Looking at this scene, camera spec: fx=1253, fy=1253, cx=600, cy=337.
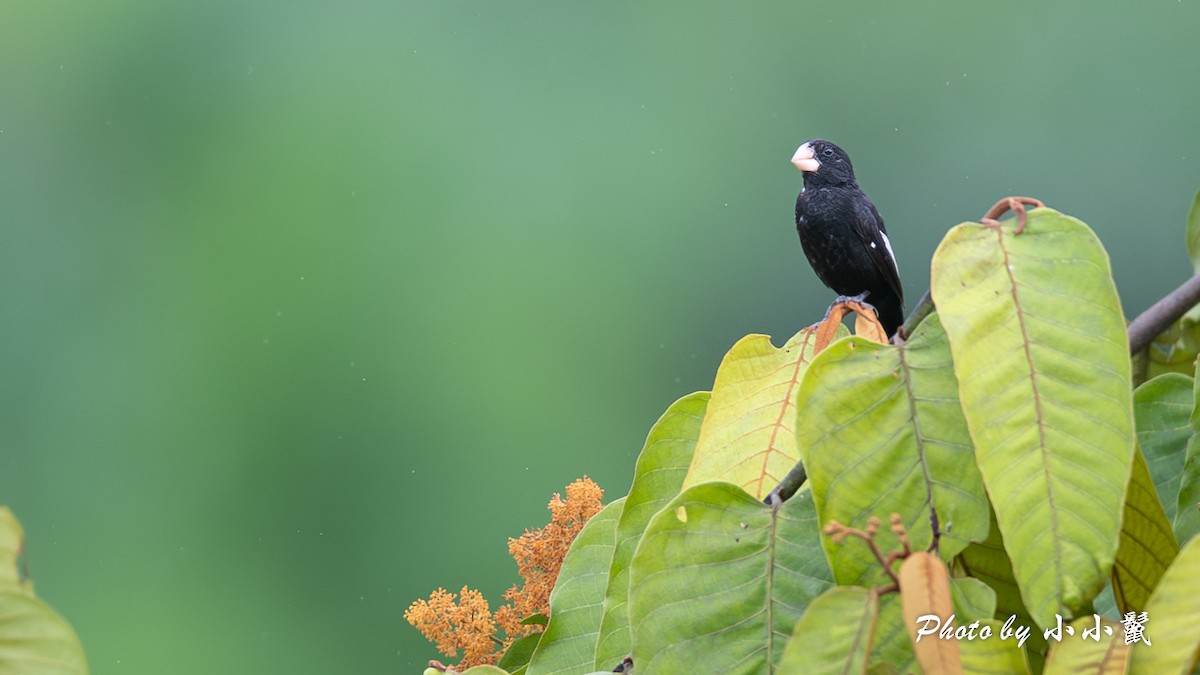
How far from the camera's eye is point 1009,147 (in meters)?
7.25

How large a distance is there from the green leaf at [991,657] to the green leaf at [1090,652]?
13 mm

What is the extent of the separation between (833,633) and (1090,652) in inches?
2.5

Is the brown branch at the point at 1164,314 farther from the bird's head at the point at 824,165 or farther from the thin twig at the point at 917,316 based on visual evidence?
the bird's head at the point at 824,165

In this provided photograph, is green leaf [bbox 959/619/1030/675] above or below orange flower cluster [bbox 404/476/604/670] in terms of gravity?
above

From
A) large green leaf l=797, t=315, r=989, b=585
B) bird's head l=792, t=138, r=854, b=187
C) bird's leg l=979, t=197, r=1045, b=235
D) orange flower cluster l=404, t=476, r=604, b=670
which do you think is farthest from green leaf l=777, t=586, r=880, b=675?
bird's head l=792, t=138, r=854, b=187

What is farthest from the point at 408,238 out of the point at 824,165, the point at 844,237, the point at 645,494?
the point at 645,494

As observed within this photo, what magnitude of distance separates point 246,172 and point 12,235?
1400 millimetres

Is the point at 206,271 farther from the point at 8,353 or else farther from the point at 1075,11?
the point at 1075,11

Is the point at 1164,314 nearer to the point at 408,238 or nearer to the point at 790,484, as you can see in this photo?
the point at 790,484

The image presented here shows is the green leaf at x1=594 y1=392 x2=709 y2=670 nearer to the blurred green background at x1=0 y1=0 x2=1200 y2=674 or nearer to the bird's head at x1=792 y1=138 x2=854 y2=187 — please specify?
the bird's head at x1=792 y1=138 x2=854 y2=187

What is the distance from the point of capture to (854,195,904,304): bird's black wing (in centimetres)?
163

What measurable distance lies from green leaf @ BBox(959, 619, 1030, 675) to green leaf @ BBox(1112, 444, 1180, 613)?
0.06 metres

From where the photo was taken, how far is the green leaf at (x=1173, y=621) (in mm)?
299

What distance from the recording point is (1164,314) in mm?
379
